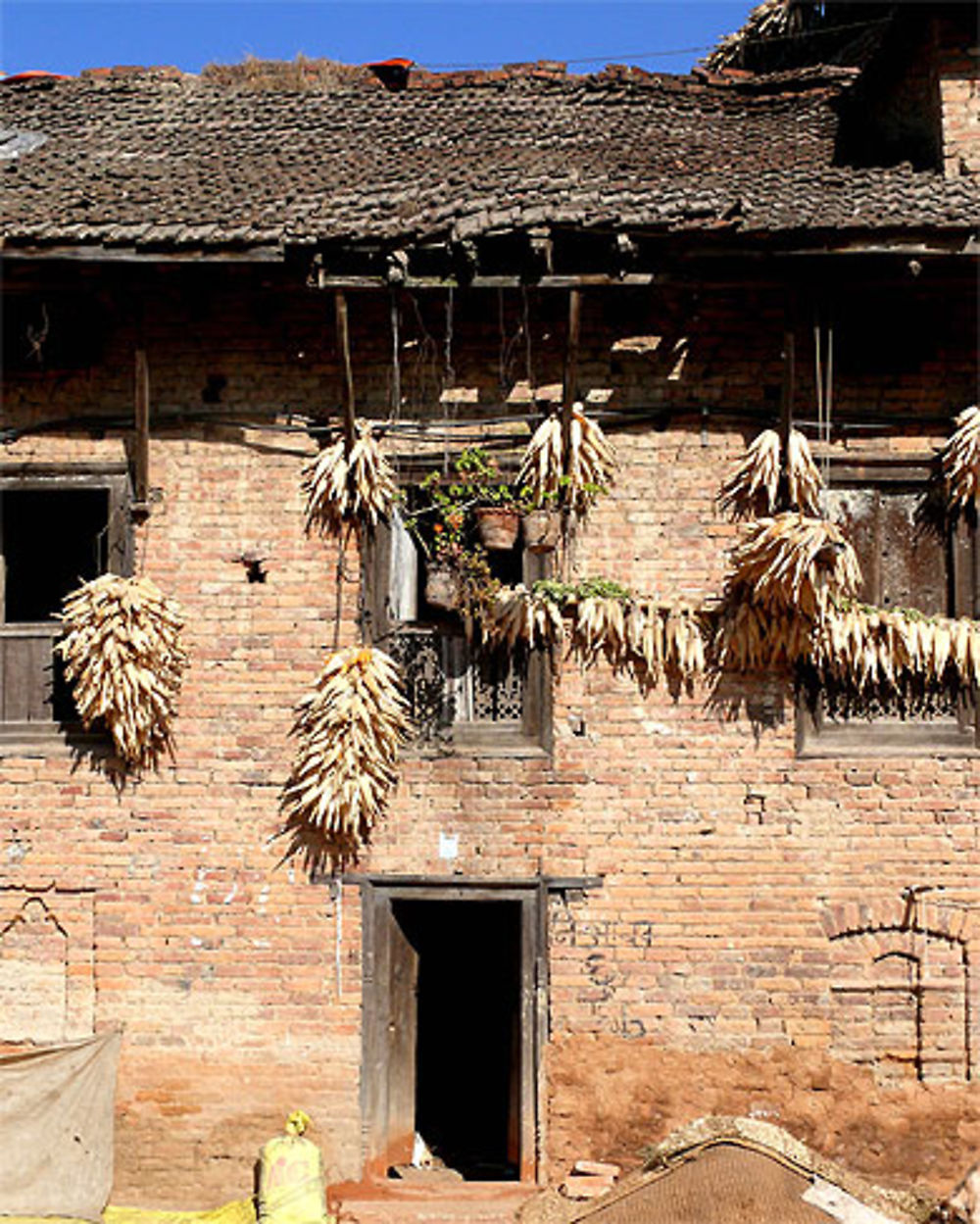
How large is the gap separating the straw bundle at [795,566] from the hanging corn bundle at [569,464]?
115 centimetres

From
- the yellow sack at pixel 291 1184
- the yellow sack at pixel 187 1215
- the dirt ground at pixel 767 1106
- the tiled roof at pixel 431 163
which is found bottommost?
the yellow sack at pixel 187 1215

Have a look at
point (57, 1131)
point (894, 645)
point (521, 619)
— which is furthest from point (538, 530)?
point (57, 1131)

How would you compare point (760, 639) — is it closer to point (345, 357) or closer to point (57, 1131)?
point (345, 357)

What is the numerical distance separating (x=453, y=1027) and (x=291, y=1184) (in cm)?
371

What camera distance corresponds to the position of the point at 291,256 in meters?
8.29

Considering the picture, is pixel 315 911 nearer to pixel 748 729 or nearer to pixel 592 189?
pixel 748 729

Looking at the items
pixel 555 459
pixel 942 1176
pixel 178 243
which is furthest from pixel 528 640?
pixel 942 1176

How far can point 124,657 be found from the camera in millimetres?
8516

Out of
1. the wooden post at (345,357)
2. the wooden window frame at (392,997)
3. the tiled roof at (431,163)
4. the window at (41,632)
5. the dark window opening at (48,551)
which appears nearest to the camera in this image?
the tiled roof at (431,163)

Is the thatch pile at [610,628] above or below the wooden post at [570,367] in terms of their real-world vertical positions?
below

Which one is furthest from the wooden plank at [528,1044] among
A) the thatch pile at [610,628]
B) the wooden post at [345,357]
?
the wooden post at [345,357]

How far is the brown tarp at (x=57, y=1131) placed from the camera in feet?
26.6

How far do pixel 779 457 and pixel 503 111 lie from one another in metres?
5.06

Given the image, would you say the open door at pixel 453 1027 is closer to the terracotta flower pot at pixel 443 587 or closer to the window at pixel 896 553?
the terracotta flower pot at pixel 443 587
